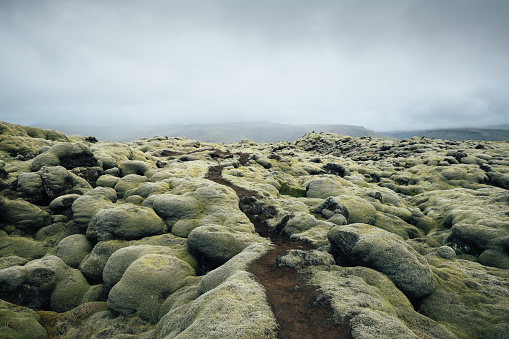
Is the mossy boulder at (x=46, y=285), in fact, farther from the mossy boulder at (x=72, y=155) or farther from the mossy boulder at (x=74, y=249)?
the mossy boulder at (x=72, y=155)

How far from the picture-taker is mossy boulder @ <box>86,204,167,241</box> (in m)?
21.5

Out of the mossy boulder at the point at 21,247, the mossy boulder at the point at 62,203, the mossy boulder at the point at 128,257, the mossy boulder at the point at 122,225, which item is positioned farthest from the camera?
the mossy boulder at the point at 62,203

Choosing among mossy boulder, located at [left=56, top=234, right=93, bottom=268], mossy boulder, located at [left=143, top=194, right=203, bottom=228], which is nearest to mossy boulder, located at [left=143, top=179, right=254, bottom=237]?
mossy boulder, located at [left=143, top=194, right=203, bottom=228]

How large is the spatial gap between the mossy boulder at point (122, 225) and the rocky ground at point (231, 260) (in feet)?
0.36

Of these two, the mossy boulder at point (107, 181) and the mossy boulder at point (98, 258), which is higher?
the mossy boulder at point (107, 181)

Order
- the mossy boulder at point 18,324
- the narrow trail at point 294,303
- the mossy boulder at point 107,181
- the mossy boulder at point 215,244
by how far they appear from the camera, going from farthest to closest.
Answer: the mossy boulder at point 107,181, the mossy boulder at point 215,244, the mossy boulder at point 18,324, the narrow trail at point 294,303

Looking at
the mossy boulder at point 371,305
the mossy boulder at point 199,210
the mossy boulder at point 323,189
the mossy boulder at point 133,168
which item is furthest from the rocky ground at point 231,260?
the mossy boulder at point 133,168

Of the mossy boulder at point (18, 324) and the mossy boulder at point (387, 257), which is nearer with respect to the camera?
the mossy boulder at point (18, 324)

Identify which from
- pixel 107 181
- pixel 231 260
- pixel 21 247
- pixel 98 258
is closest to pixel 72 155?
pixel 107 181

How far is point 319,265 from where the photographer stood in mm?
14375

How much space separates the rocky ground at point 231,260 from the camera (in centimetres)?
1034

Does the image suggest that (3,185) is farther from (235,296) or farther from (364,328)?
(364,328)

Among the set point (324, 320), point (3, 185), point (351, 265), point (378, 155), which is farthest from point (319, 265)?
point (378, 155)

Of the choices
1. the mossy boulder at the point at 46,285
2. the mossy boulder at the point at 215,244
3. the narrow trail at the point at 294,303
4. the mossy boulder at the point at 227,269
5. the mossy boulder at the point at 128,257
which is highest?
the narrow trail at the point at 294,303
